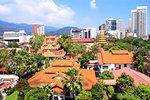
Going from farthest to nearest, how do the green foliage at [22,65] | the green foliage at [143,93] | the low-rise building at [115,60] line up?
the low-rise building at [115,60] < the green foliage at [22,65] < the green foliage at [143,93]

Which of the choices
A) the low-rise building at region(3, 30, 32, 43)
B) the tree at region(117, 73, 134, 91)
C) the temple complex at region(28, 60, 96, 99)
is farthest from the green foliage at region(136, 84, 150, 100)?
the low-rise building at region(3, 30, 32, 43)

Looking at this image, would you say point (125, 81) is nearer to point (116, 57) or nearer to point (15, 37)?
point (116, 57)

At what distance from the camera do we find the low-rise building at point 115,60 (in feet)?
112

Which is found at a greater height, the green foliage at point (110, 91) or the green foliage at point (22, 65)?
the green foliage at point (22, 65)

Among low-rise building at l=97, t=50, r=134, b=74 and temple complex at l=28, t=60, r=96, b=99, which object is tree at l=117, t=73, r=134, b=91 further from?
low-rise building at l=97, t=50, r=134, b=74

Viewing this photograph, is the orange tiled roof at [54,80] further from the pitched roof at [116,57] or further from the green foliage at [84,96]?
the pitched roof at [116,57]

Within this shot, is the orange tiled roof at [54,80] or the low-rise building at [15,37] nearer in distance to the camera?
the orange tiled roof at [54,80]

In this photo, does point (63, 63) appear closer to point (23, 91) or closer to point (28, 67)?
point (28, 67)

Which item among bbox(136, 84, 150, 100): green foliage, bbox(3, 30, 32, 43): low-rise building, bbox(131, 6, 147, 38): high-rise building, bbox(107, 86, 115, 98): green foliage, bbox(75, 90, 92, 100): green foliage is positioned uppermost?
bbox(131, 6, 147, 38): high-rise building

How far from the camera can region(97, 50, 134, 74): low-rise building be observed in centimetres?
3425

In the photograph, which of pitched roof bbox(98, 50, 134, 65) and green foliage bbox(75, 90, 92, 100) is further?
pitched roof bbox(98, 50, 134, 65)

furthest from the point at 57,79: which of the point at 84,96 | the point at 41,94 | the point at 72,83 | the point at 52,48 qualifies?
the point at 52,48

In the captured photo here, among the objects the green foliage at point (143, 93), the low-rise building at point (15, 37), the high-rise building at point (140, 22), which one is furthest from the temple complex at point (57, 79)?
the high-rise building at point (140, 22)

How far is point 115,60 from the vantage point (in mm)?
35250
